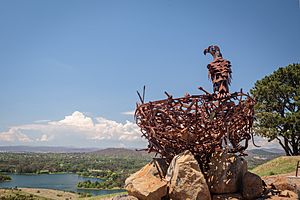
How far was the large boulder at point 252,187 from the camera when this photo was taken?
6.87 m

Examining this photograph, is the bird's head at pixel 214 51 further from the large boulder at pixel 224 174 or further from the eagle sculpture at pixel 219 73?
the large boulder at pixel 224 174

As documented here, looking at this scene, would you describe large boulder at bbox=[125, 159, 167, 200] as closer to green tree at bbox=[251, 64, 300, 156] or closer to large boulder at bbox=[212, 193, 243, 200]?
large boulder at bbox=[212, 193, 243, 200]

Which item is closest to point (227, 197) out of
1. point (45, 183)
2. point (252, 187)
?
point (252, 187)

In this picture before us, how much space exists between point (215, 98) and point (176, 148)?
62.9 inches

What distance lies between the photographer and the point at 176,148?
7227 millimetres

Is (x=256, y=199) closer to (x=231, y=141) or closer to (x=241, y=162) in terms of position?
(x=241, y=162)

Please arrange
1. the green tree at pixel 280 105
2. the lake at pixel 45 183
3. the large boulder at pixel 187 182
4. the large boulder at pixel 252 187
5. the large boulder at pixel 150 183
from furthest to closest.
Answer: the lake at pixel 45 183, the green tree at pixel 280 105, the large boulder at pixel 252 187, the large boulder at pixel 150 183, the large boulder at pixel 187 182

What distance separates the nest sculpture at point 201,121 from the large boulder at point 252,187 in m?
0.91

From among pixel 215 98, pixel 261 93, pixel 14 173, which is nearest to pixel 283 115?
pixel 261 93

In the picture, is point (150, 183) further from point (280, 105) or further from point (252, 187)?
point (280, 105)

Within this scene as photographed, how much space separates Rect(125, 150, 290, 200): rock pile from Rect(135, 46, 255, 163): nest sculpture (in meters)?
0.35

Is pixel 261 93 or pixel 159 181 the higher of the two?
pixel 261 93

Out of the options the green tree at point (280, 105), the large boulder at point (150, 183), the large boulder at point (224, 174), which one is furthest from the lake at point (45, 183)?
the large boulder at point (224, 174)

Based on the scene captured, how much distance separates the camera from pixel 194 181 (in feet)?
21.4
